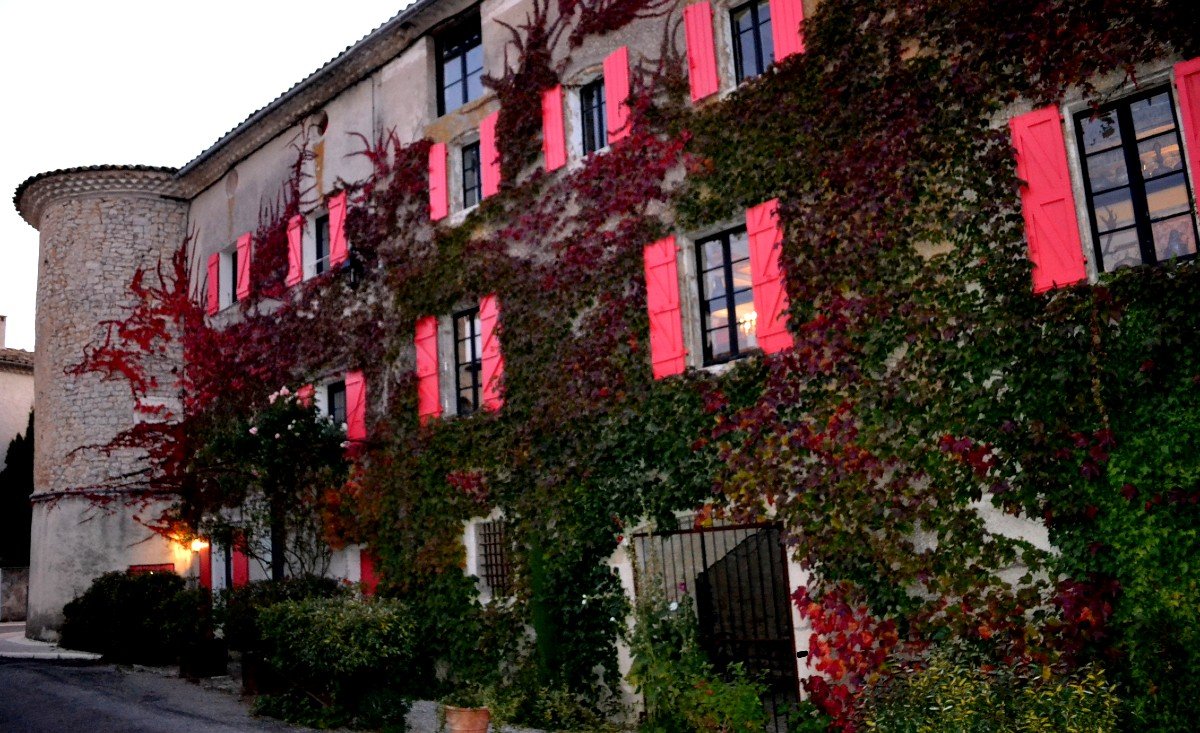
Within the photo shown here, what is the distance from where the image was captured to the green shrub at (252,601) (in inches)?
440

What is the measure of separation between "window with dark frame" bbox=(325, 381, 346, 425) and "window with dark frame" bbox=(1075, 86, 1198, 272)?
10443 mm

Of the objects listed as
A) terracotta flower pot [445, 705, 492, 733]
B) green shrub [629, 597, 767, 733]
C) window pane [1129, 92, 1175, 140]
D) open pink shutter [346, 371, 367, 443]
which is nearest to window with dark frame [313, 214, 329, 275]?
open pink shutter [346, 371, 367, 443]

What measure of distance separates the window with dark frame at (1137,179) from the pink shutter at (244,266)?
41.9 ft

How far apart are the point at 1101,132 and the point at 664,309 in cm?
418

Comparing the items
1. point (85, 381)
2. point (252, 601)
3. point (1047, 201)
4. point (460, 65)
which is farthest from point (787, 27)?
point (85, 381)

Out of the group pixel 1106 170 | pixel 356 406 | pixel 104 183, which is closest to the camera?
pixel 1106 170

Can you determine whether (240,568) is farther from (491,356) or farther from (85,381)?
(491,356)

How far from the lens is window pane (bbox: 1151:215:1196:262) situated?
7164 mm

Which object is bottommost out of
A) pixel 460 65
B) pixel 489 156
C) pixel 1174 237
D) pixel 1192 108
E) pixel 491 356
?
pixel 1174 237

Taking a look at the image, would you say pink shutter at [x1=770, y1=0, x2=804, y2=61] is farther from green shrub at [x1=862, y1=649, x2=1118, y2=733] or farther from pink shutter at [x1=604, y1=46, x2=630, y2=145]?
green shrub at [x1=862, y1=649, x2=1118, y2=733]

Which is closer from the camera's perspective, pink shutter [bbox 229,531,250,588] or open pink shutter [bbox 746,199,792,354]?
open pink shutter [bbox 746,199,792,354]

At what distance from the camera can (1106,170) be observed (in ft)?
25.3

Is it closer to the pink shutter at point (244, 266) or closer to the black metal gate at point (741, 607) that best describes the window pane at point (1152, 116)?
the black metal gate at point (741, 607)

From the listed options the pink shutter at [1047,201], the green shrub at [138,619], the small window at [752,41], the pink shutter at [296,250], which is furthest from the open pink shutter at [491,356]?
the pink shutter at [1047,201]
